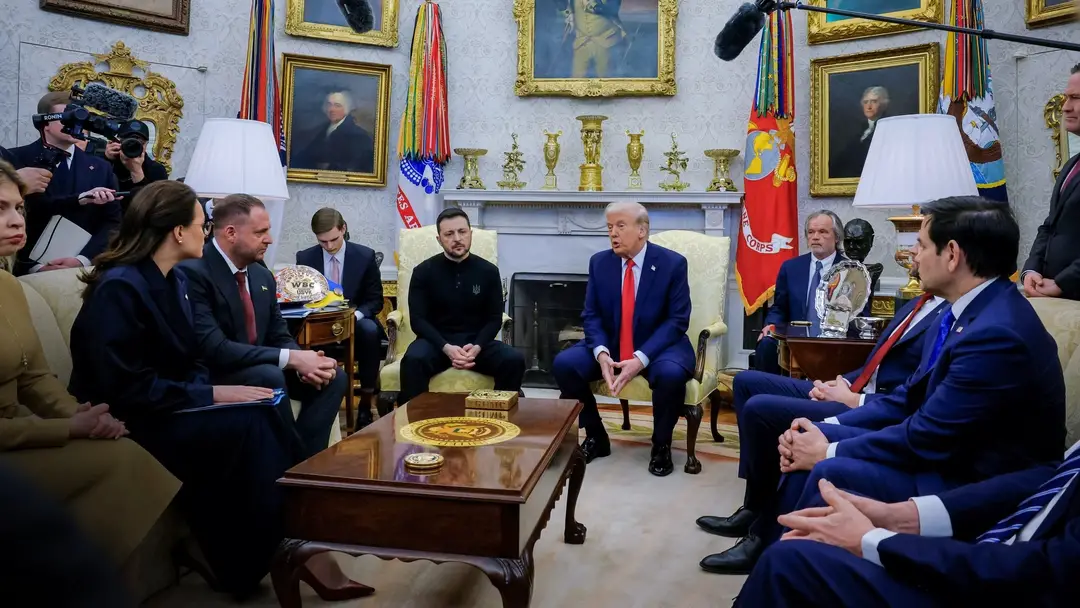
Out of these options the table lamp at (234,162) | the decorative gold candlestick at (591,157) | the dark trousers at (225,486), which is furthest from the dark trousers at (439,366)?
the decorative gold candlestick at (591,157)

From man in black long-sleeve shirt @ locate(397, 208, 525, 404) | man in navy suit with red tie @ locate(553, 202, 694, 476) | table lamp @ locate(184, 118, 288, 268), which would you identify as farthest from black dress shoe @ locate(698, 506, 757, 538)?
table lamp @ locate(184, 118, 288, 268)

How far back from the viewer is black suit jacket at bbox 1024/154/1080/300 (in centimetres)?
305

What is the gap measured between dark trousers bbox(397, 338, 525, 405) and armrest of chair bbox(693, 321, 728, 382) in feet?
3.42

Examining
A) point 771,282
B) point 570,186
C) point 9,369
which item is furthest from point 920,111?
point 9,369

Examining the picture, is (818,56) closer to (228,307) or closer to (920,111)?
(920,111)

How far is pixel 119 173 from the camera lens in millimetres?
3998

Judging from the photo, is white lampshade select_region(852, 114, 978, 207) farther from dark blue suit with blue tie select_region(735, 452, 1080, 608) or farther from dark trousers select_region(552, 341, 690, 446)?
dark blue suit with blue tie select_region(735, 452, 1080, 608)

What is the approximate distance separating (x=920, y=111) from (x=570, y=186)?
280 cm

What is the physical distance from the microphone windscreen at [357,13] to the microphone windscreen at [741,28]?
4.53 ft

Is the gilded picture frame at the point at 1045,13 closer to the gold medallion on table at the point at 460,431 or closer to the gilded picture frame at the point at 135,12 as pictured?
the gold medallion on table at the point at 460,431

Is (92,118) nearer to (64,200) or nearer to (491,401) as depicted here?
(64,200)

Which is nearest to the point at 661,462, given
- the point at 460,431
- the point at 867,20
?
the point at 460,431

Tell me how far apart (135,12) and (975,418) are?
252 inches

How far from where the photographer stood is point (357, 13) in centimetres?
302
